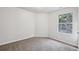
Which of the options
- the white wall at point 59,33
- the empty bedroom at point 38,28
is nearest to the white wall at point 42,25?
the empty bedroom at point 38,28

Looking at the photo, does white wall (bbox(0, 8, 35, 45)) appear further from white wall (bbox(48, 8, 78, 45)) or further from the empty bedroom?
white wall (bbox(48, 8, 78, 45))

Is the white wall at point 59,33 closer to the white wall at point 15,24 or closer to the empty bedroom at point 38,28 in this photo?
the empty bedroom at point 38,28

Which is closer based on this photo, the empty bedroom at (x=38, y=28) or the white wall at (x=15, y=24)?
the empty bedroom at (x=38, y=28)

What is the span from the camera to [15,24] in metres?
4.43

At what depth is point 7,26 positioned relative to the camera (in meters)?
3.94

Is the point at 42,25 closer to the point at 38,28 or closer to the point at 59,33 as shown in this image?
the point at 38,28

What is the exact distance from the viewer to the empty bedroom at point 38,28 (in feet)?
11.3

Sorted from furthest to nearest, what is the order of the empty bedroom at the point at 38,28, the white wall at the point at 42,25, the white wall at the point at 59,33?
the white wall at the point at 42,25, the white wall at the point at 59,33, the empty bedroom at the point at 38,28

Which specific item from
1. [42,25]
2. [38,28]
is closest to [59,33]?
[42,25]

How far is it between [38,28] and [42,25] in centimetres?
36
